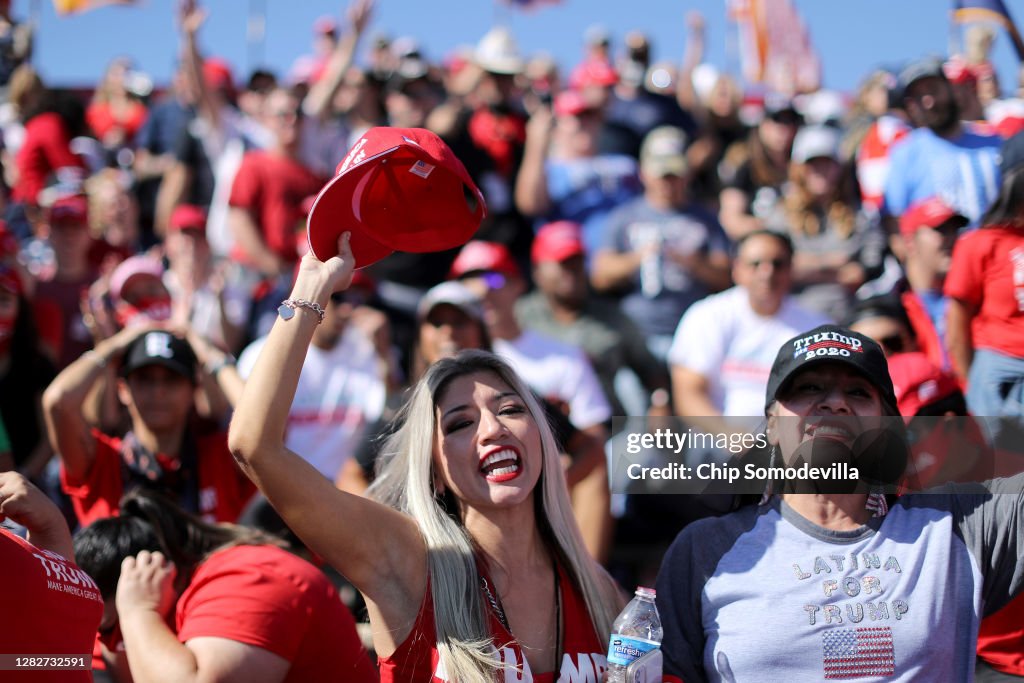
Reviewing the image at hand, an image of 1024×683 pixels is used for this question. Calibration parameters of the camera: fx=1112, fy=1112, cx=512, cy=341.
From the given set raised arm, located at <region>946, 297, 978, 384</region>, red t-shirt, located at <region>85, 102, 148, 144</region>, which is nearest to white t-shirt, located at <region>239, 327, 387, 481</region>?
raised arm, located at <region>946, 297, 978, 384</region>

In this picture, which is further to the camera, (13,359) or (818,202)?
(818,202)

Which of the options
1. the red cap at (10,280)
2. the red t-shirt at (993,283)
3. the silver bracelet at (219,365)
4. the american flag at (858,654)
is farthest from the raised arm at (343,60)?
the american flag at (858,654)

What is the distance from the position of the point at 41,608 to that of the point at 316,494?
24.7 inches

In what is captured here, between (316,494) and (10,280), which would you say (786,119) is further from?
(316,494)

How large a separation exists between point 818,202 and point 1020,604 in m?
4.20

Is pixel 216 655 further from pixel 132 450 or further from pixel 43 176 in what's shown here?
pixel 43 176

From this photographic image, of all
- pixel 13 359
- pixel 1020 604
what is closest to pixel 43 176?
pixel 13 359

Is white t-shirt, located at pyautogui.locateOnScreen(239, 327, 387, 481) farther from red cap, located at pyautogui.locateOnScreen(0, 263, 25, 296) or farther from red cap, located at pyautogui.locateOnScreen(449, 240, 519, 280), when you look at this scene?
red cap, located at pyautogui.locateOnScreen(0, 263, 25, 296)

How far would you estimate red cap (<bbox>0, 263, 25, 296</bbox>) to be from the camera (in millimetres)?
5238

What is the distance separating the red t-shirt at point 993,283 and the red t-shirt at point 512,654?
7.35ft

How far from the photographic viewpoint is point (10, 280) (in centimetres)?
529

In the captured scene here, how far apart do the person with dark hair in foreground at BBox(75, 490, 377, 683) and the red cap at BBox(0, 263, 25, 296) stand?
2190 mm

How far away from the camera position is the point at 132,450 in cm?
439

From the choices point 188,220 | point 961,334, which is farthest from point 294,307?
point 188,220
